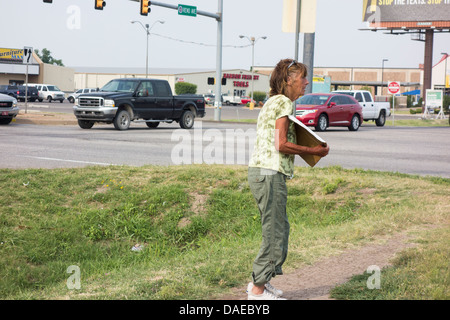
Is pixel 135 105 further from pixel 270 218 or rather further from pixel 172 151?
pixel 270 218

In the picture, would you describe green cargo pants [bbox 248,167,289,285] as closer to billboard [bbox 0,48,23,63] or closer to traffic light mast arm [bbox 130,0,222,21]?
traffic light mast arm [bbox 130,0,222,21]

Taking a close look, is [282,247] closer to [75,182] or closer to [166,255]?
[166,255]

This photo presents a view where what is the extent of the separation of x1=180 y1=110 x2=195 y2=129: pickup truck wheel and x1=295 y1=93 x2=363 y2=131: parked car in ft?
14.5

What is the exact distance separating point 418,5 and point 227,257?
74.0 metres

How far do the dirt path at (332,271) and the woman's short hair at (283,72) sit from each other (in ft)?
5.02

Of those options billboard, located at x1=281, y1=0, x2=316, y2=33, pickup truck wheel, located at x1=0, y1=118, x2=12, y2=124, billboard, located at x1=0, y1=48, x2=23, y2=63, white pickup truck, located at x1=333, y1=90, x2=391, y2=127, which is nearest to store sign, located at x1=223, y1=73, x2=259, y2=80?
billboard, located at x1=0, y1=48, x2=23, y2=63

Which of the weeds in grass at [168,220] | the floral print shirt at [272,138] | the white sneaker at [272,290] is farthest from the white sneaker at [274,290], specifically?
the floral print shirt at [272,138]

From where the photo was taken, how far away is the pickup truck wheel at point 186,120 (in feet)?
79.7

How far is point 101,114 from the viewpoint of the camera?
2150cm

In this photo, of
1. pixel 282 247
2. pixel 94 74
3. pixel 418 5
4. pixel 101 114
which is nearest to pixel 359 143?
pixel 101 114

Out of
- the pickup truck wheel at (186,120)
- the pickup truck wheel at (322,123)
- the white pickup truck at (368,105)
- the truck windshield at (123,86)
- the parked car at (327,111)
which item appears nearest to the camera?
the truck windshield at (123,86)

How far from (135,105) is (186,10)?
8241 millimetres

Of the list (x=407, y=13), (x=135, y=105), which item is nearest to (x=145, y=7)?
(x=135, y=105)

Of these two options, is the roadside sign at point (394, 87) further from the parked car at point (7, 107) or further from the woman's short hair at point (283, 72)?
the woman's short hair at point (283, 72)
